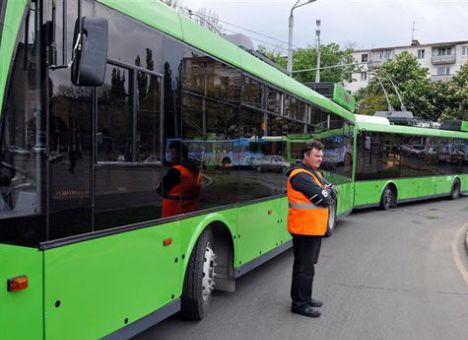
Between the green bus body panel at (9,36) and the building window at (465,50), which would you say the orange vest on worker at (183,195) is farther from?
the building window at (465,50)

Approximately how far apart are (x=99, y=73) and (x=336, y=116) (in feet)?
30.1

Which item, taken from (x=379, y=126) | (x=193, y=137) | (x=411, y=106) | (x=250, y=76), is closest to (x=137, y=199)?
(x=193, y=137)

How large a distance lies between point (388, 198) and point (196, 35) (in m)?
13.0

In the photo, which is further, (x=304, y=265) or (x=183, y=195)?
(x=304, y=265)

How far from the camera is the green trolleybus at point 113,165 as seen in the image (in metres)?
2.66

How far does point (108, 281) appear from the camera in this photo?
3.32m

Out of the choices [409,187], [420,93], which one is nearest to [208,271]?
[409,187]

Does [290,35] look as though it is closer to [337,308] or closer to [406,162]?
[406,162]

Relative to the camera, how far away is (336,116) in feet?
37.3

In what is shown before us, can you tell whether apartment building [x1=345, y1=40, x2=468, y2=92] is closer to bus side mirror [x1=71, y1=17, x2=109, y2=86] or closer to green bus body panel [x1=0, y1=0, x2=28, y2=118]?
bus side mirror [x1=71, y1=17, x2=109, y2=86]

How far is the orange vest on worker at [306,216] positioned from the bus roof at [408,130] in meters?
9.96

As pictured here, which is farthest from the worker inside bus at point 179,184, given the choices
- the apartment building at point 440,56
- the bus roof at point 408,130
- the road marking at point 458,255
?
the apartment building at point 440,56

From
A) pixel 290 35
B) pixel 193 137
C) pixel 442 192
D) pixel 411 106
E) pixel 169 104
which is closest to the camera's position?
pixel 169 104

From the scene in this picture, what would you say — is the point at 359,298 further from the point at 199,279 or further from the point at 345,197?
the point at 345,197
